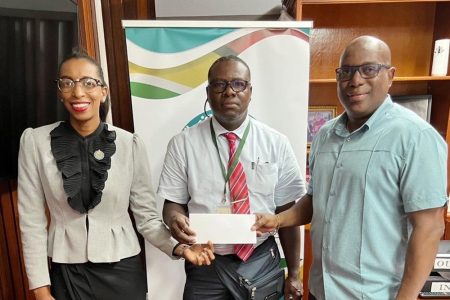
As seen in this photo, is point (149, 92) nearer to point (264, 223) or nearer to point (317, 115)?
point (264, 223)

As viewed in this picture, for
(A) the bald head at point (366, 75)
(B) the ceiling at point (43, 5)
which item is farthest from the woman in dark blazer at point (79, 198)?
(A) the bald head at point (366, 75)

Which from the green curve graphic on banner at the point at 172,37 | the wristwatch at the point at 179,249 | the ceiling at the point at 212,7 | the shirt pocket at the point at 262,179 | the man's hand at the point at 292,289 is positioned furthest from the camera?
the ceiling at the point at 212,7

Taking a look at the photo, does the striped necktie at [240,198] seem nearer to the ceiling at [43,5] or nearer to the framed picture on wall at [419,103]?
the ceiling at [43,5]

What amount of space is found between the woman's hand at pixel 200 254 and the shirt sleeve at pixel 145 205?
101mm

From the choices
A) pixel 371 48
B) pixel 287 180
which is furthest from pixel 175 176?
pixel 371 48

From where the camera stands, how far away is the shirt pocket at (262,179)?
1484 mm

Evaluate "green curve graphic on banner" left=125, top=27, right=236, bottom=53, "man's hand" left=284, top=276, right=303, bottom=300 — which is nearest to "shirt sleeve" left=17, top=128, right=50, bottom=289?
"green curve graphic on banner" left=125, top=27, right=236, bottom=53

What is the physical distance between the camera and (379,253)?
1144 mm

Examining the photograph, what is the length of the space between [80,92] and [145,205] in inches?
21.0

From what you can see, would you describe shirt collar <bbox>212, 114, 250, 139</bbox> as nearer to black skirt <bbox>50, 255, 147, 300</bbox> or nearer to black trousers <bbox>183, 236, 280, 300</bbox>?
black trousers <bbox>183, 236, 280, 300</bbox>

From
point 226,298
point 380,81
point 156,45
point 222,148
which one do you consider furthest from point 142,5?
point 226,298

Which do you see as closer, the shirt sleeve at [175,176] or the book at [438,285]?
the shirt sleeve at [175,176]

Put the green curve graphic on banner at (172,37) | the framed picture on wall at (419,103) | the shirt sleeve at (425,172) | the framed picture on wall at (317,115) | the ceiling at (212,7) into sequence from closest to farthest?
the shirt sleeve at (425,172), the green curve graphic on banner at (172,37), the ceiling at (212,7), the framed picture on wall at (419,103), the framed picture on wall at (317,115)

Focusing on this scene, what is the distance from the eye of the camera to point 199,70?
6.75 ft
